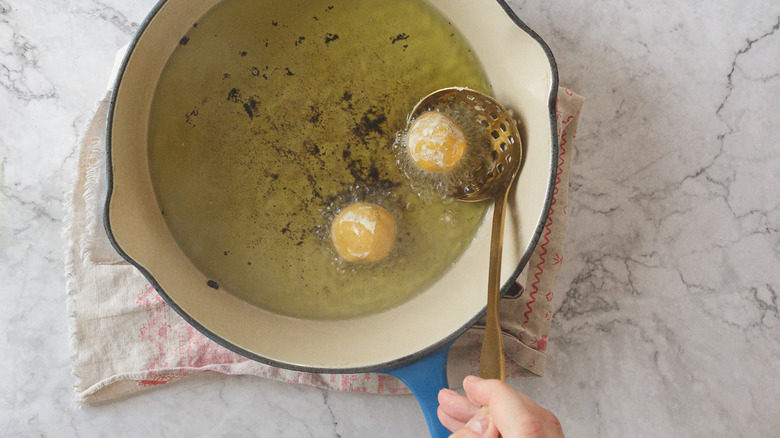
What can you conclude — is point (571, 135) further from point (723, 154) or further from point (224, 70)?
point (224, 70)

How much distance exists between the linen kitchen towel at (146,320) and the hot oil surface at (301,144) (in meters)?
0.12

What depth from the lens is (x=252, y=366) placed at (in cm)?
104

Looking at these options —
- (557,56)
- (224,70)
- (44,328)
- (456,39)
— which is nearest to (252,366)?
(44,328)

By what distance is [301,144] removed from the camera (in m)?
1.05

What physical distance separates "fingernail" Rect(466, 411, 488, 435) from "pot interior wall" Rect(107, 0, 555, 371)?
0.61ft

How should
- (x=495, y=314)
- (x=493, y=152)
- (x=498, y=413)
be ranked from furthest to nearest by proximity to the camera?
(x=493, y=152)
(x=495, y=314)
(x=498, y=413)

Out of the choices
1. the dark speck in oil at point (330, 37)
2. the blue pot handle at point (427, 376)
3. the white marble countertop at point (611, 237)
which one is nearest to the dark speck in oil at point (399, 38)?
the dark speck in oil at point (330, 37)

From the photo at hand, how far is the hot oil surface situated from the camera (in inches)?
40.9

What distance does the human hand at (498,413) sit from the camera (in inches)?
24.9

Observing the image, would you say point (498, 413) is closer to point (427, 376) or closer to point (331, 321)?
point (427, 376)

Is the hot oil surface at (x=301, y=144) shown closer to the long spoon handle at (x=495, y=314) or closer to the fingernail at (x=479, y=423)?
the long spoon handle at (x=495, y=314)

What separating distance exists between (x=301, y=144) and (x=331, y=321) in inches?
13.5

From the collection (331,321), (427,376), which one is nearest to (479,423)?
(427,376)

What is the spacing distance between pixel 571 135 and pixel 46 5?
1.06 m
